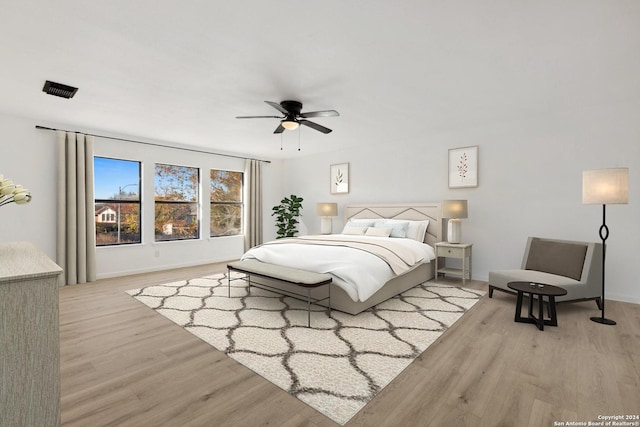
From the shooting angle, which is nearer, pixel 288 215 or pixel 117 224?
pixel 117 224

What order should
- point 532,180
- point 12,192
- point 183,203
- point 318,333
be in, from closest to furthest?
point 12,192
point 318,333
point 532,180
point 183,203

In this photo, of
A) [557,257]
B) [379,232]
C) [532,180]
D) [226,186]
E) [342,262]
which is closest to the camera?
[342,262]

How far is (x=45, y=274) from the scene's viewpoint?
3.45 ft

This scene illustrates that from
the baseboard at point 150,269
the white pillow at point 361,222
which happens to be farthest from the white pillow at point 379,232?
the baseboard at point 150,269

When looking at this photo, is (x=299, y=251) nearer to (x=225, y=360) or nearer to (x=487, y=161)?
(x=225, y=360)

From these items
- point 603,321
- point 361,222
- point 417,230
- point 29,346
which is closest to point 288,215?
point 361,222

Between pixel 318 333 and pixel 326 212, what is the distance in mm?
3802

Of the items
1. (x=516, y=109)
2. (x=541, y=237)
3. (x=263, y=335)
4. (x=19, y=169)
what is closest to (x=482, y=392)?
(x=263, y=335)

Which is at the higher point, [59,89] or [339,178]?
[59,89]

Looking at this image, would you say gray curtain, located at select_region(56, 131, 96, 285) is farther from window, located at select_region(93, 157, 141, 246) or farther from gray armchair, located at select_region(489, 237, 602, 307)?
gray armchair, located at select_region(489, 237, 602, 307)

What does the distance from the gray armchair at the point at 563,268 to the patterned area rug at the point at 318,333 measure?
1.95 feet

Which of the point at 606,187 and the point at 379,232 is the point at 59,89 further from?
the point at 606,187

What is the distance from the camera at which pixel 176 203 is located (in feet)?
19.8

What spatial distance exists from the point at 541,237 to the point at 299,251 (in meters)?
3.33
